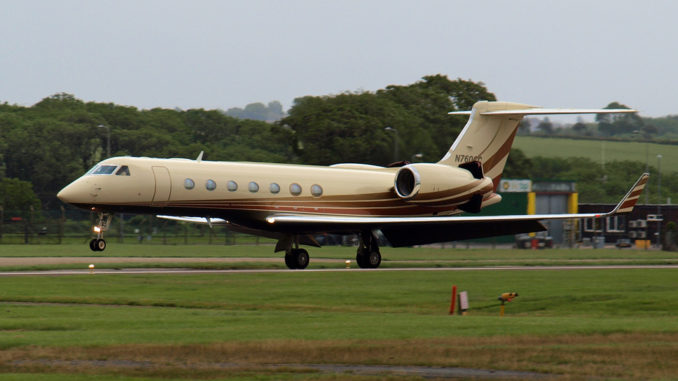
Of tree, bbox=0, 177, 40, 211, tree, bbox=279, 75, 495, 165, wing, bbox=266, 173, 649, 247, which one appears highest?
tree, bbox=279, 75, 495, 165

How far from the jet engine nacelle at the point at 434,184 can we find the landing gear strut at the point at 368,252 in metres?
1.99

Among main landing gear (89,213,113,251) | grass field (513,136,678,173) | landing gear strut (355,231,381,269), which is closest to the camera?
main landing gear (89,213,113,251)

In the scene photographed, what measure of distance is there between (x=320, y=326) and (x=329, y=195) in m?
18.2

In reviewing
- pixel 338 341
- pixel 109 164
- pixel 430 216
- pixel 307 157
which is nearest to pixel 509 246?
pixel 307 157

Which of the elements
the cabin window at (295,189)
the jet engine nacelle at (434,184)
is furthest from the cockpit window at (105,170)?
the jet engine nacelle at (434,184)

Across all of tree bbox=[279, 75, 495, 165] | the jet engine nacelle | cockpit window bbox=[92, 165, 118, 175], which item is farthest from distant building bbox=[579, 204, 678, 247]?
cockpit window bbox=[92, 165, 118, 175]

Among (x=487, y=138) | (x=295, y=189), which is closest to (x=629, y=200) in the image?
(x=487, y=138)

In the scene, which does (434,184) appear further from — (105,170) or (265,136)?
(265,136)

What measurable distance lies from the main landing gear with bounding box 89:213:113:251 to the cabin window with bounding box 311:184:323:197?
7.33 m

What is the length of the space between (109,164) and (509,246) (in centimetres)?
3771

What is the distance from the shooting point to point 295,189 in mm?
35969

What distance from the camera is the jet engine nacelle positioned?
1468 inches

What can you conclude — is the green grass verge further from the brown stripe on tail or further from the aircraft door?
the aircraft door

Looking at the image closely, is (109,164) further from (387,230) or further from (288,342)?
(288,342)
